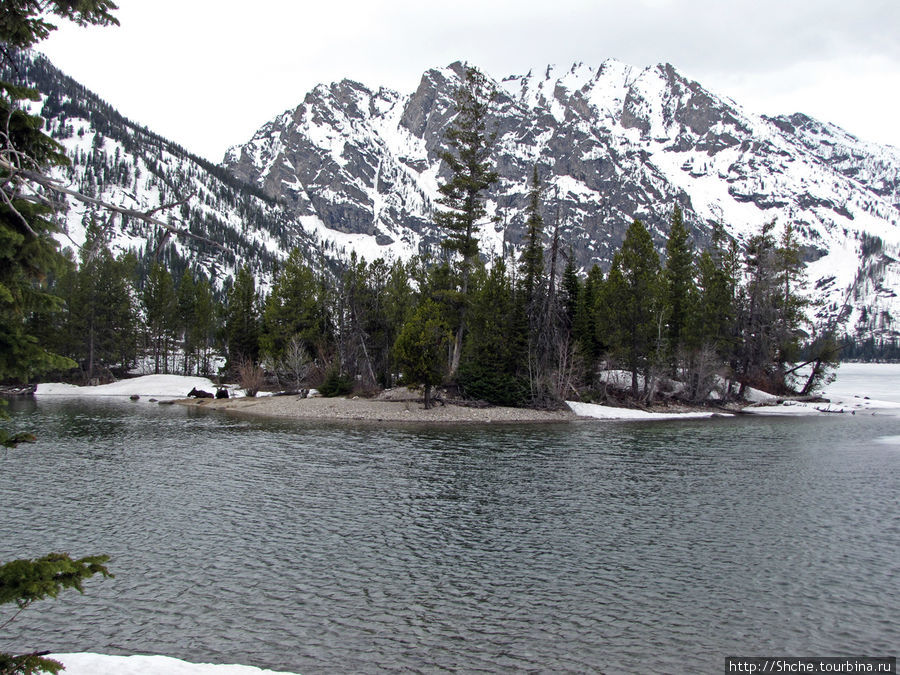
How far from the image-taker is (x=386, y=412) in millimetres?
42531

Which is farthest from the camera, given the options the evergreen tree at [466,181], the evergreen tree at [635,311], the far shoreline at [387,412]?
the evergreen tree at [466,181]

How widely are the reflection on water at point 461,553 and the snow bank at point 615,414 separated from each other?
16.8 meters

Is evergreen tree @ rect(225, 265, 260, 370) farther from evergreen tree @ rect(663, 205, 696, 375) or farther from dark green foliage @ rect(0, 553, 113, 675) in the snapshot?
dark green foliage @ rect(0, 553, 113, 675)

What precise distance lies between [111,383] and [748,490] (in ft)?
222

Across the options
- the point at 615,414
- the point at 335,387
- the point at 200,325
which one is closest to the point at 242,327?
the point at 200,325

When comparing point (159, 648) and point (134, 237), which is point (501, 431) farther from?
point (134, 237)

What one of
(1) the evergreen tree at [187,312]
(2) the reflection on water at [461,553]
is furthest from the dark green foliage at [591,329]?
(1) the evergreen tree at [187,312]

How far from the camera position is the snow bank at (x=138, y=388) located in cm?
6112

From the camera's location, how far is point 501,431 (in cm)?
3525

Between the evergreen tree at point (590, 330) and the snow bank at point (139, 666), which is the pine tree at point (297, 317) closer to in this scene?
the evergreen tree at point (590, 330)

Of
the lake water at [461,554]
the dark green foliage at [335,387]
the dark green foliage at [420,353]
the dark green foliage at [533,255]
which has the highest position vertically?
the dark green foliage at [533,255]

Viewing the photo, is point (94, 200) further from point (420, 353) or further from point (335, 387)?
point (335, 387)

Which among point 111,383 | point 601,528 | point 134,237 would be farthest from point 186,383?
point 134,237

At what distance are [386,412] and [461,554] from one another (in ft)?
96.5
